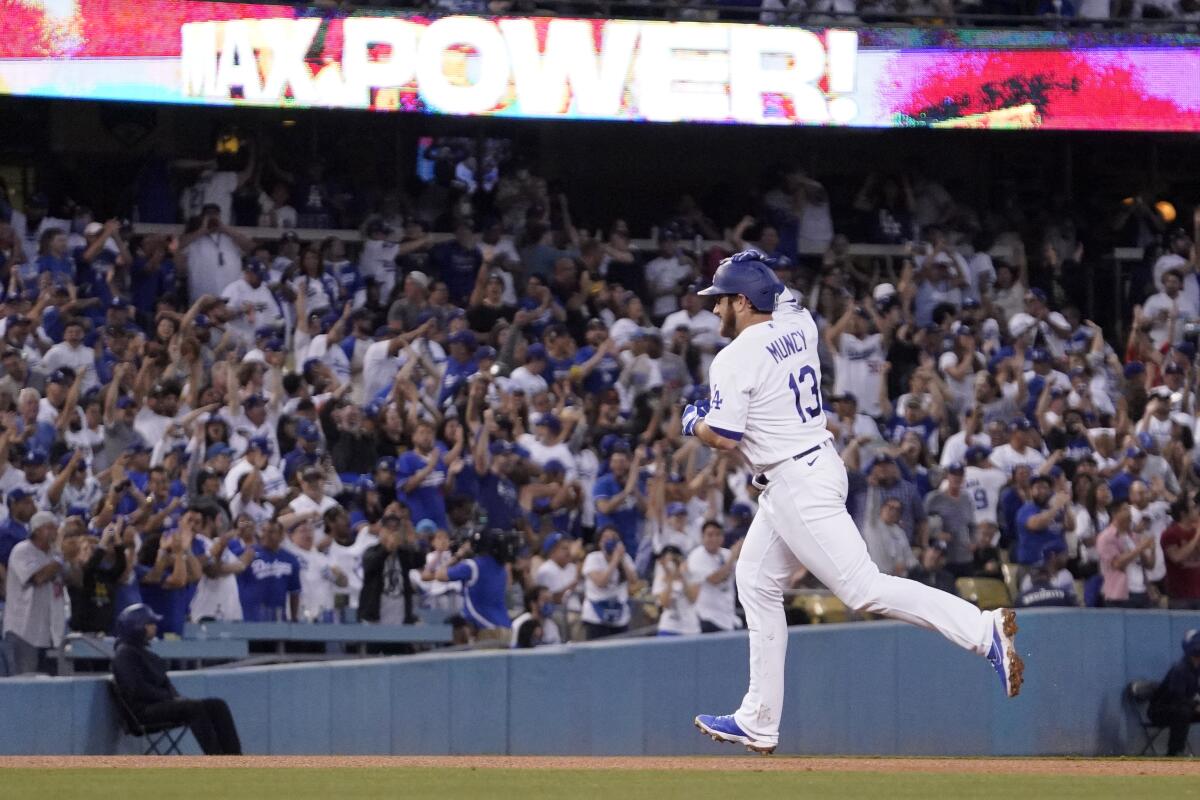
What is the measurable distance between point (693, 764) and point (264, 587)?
4365 millimetres

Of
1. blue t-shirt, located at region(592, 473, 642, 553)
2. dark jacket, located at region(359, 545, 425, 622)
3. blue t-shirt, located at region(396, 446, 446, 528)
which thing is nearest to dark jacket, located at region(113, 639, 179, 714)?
dark jacket, located at region(359, 545, 425, 622)

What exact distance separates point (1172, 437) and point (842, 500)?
8.66 m

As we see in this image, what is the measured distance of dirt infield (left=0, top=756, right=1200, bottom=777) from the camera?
7.25m

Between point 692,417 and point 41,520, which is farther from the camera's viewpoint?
point 41,520

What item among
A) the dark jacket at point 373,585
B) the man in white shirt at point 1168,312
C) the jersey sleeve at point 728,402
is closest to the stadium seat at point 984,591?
the dark jacket at point 373,585

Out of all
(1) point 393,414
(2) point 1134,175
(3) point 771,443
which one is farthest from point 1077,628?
(2) point 1134,175

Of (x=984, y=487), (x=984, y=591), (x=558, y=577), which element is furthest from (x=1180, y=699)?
(x=558, y=577)

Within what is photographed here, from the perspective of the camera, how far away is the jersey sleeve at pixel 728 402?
21.9 feet

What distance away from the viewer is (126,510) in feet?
37.8

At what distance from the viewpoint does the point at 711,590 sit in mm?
11922

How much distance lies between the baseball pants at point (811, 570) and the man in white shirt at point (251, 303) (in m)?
8.04

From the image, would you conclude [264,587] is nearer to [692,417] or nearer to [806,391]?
[692,417]

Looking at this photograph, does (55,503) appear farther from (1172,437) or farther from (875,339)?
(1172,437)

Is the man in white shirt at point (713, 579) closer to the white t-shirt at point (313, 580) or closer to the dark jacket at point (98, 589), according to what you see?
the white t-shirt at point (313, 580)
